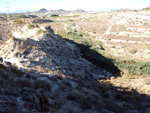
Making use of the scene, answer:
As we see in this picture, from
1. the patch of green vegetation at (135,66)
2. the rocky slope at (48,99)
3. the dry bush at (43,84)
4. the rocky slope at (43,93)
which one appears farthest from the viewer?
the patch of green vegetation at (135,66)

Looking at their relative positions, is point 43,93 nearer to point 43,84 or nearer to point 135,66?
point 43,84

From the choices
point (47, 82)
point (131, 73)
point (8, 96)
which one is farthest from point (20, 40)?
point (131, 73)

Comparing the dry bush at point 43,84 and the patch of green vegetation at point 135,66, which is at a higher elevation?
the dry bush at point 43,84

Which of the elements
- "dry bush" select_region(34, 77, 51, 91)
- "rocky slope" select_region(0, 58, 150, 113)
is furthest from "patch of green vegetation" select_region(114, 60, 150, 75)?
"dry bush" select_region(34, 77, 51, 91)

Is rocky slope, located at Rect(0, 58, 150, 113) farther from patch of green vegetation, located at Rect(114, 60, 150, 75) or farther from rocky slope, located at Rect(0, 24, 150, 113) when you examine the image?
patch of green vegetation, located at Rect(114, 60, 150, 75)

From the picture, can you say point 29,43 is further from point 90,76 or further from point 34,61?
point 90,76

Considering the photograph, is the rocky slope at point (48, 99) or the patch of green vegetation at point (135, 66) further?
the patch of green vegetation at point (135, 66)

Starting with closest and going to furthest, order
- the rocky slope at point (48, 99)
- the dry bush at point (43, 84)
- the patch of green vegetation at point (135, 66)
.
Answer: the rocky slope at point (48, 99) → the dry bush at point (43, 84) → the patch of green vegetation at point (135, 66)

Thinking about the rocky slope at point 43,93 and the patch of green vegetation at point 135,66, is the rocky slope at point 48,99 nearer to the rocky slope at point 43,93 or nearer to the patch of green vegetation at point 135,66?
the rocky slope at point 43,93

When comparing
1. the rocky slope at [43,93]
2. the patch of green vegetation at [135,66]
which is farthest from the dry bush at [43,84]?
the patch of green vegetation at [135,66]

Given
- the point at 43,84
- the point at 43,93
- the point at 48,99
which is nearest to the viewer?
the point at 43,93

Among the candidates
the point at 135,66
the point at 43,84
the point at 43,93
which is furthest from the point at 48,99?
the point at 135,66

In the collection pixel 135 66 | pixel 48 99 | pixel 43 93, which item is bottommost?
pixel 135 66

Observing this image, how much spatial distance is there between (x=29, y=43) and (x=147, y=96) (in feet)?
38.1
